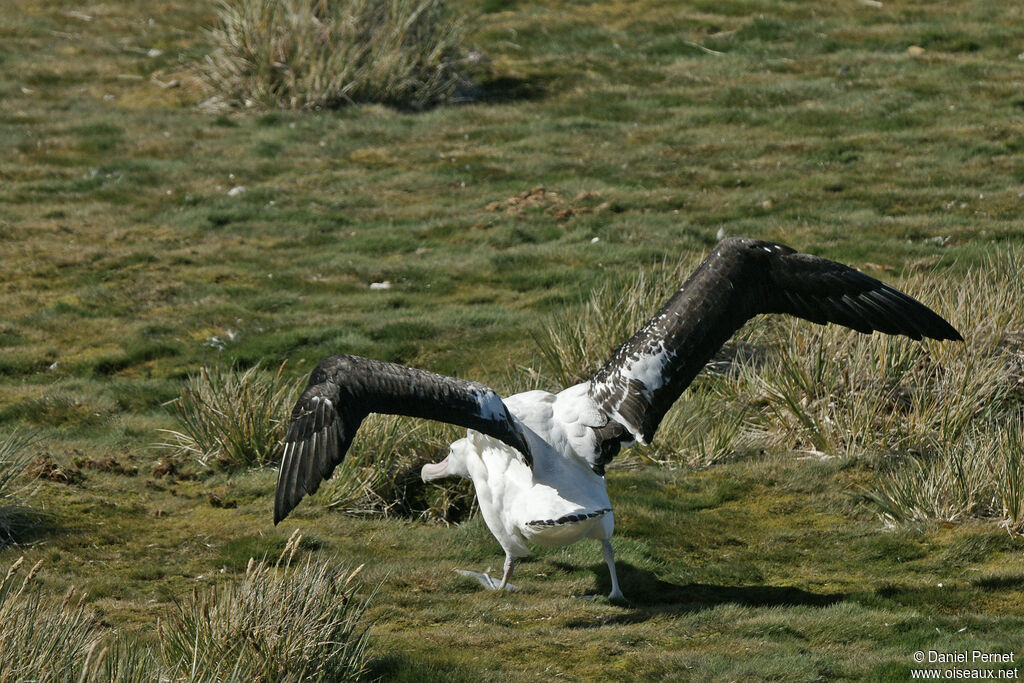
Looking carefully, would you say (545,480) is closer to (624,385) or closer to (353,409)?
(624,385)

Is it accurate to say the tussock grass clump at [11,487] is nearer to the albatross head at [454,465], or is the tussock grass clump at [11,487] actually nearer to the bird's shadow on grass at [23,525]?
the bird's shadow on grass at [23,525]

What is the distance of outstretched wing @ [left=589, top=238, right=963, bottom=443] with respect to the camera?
775 cm

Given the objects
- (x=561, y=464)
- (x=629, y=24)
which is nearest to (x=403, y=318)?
(x=561, y=464)

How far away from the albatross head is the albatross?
402 mm

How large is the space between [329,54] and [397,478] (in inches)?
531

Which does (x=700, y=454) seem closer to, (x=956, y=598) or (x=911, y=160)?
(x=956, y=598)

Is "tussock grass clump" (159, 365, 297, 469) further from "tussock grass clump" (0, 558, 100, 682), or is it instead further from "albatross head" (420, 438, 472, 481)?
"tussock grass clump" (0, 558, 100, 682)

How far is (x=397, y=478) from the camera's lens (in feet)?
33.6

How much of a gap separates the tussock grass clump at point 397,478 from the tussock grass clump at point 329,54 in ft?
41.2

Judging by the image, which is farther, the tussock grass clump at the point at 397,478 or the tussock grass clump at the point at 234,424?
the tussock grass clump at the point at 234,424

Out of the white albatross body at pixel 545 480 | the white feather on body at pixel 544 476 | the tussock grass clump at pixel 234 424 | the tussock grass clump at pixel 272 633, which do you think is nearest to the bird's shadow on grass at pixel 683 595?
the white albatross body at pixel 545 480

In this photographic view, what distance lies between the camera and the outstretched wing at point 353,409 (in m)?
6.88

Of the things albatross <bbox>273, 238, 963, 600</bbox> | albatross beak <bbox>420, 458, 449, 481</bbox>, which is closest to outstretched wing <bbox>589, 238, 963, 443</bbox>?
albatross <bbox>273, 238, 963, 600</bbox>

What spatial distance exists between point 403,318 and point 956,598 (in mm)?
7538
